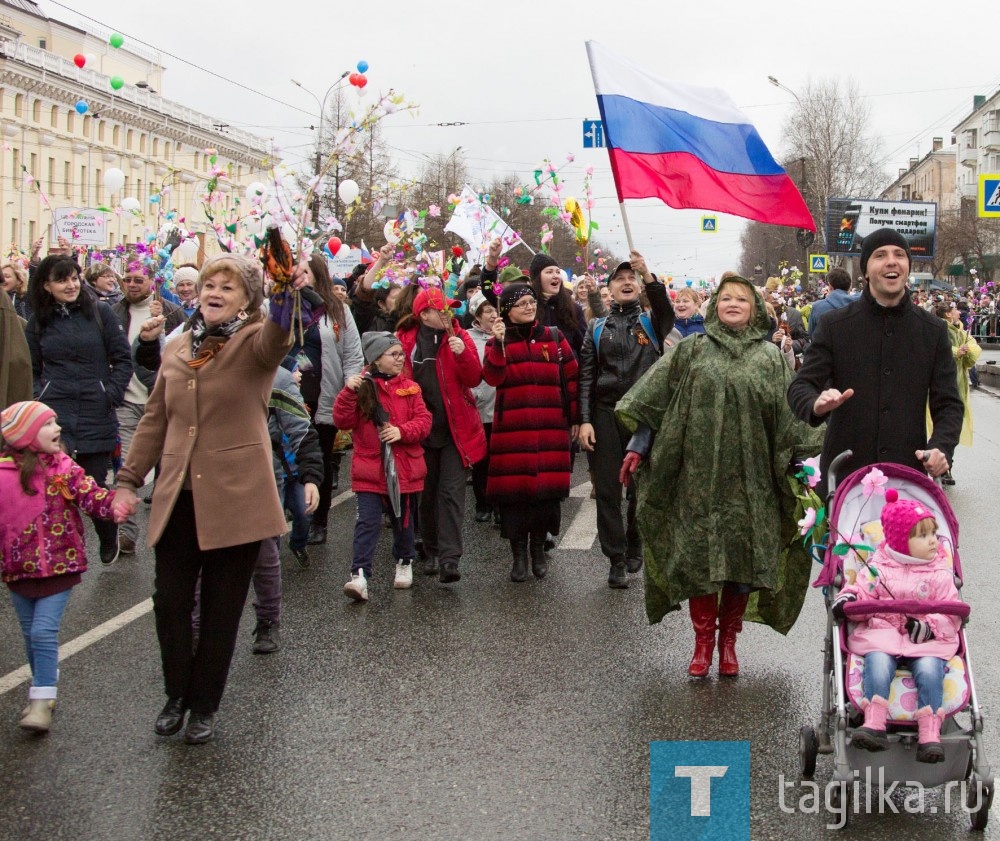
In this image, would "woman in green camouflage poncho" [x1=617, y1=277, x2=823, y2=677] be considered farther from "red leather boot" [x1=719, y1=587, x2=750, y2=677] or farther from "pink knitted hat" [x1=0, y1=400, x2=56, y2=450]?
"pink knitted hat" [x1=0, y1=400, x2=56, y2=450]

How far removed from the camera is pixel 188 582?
529cm

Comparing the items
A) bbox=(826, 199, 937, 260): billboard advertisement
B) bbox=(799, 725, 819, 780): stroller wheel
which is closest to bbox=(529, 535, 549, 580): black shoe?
bbox=(799, 725, 819, 780): stroller wheel

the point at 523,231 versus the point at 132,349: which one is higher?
the point at 523,231

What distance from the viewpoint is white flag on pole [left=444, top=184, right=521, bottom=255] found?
14758 millimetres

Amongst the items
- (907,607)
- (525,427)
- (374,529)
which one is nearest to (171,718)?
(374,529)

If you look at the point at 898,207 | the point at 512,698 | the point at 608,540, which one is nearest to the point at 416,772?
the point at 512,698

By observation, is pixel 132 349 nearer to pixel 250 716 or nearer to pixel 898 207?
pixel 250 716

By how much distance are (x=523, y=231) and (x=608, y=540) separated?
54.8 metres

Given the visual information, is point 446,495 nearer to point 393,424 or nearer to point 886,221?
point 393,424

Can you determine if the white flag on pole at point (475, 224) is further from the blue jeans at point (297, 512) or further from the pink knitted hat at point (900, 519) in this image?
the pink knitted hat at point (900, 519)

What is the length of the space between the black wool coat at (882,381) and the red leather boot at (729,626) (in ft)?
3.72

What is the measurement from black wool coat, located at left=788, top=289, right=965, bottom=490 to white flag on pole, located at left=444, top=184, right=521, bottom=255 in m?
9.55

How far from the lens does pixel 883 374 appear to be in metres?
5.23

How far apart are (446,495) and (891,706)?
4.19m
